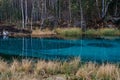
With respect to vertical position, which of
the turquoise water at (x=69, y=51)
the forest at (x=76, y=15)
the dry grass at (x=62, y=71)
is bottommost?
the turquoise water at (x=69, y=51)

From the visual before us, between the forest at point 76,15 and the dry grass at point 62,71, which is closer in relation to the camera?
the dry grass at point 62,71

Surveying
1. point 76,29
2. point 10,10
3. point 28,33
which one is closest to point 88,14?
point 76,29

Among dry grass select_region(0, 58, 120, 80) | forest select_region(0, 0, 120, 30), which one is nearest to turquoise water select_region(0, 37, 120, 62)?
dry grass select_region(0, 58, 120, 80)

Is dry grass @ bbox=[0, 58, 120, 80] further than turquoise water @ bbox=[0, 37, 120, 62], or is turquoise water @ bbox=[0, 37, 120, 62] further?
turquoise water @ bbox=[0, 37, 120, 62]

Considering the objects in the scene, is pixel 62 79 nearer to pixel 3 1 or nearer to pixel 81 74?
pixel 81 74

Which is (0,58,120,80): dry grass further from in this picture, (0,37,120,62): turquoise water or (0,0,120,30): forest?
(0,0,120,30): forest

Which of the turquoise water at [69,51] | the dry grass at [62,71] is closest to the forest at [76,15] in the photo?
the turquoise water at [69,51]

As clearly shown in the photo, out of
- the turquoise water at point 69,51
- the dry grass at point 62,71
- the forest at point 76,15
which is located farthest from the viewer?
the forest at point 76,15

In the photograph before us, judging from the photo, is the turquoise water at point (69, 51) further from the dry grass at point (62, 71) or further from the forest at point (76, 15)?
the forest at point (76, 15)

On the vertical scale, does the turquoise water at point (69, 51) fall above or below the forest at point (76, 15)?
below

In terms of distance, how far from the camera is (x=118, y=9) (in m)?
58.0

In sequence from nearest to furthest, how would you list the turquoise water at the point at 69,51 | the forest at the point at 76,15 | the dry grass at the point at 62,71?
1. the dry grass at the point at 62,71
2. the turquoise water at the point at 69,51
3. the forest at the point at 76,15

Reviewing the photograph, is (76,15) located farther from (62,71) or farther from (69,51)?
(62,71)

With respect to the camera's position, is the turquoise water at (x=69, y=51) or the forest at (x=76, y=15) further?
the forest at (x=76, y=15)
